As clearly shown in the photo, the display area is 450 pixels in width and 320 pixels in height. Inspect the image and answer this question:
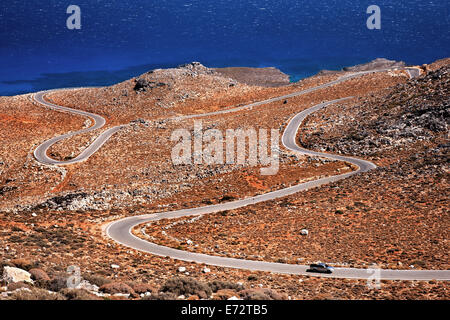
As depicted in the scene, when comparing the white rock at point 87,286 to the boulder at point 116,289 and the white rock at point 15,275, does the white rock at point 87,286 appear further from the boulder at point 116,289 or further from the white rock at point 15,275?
the white rock at point 15,275

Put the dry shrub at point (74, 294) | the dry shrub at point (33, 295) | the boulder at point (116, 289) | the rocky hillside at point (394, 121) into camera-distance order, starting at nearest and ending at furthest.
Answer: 1. the dry shrub at point (33, 295)
2. the dry shrub at point (74, 294)
3. the boulder at point (116, 289)
4. the rocky hillside at point (394, 121)

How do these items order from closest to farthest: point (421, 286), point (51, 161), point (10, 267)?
point (10, 267) → point (421, 286) → point (51, 161)

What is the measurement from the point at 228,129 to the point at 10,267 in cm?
6410

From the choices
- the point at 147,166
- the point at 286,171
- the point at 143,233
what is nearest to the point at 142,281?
the point at 143,233

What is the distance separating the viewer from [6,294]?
17.8 metres

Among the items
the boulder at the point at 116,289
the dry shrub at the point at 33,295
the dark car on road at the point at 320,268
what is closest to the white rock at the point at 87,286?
the boulder at the point at 116,289

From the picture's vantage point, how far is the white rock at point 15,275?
1994cm

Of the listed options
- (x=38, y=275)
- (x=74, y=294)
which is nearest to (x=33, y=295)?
(x=74, y=294)

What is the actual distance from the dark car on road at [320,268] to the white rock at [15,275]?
66.3 ft

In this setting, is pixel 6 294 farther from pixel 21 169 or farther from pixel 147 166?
pixel 21 169

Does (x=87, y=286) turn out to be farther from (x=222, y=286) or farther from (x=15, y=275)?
(x=222, y=286)

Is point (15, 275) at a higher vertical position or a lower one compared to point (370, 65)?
lower

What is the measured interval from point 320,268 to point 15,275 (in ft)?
70.3

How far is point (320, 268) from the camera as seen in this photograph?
100 ft
